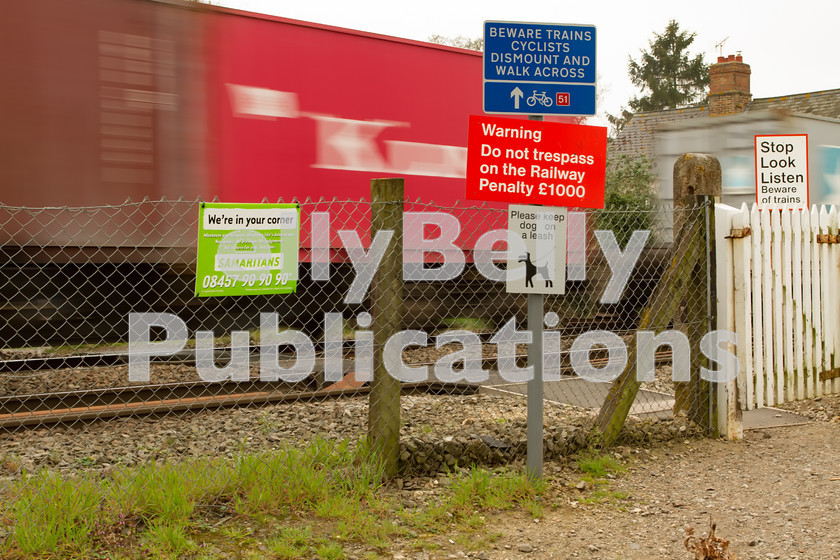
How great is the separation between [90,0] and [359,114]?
2768 mm

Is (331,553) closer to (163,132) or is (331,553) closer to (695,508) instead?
Result: (695,508)

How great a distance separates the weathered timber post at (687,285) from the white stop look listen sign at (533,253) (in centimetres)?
105

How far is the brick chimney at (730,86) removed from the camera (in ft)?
70.8

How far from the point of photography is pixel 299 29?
320 inches

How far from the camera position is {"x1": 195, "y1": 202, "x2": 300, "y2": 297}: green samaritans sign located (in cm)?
368

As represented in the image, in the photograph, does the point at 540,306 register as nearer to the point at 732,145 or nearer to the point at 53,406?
the point at 53,406

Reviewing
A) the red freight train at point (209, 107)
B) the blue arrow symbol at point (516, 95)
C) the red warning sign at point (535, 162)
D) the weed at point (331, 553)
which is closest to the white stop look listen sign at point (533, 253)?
the red warning sign at point (535, 162)

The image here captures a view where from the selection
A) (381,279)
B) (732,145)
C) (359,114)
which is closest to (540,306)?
(381,279)

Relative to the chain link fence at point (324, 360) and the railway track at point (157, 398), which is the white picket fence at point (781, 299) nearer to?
the chain link fence at point (324, 360)

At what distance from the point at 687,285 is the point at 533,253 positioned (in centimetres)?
149

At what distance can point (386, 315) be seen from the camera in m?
4.07

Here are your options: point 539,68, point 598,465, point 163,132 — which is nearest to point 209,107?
point 163,132

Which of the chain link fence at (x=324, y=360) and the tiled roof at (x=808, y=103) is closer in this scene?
the chain link fence at (x=324, y=360)

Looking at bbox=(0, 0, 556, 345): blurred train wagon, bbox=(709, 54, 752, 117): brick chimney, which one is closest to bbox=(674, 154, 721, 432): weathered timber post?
bbox=(0, 0, 556, 345): blurred train wagon
